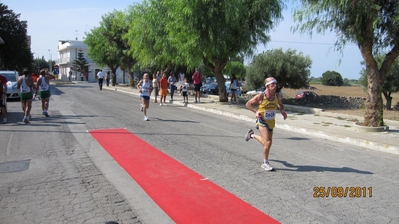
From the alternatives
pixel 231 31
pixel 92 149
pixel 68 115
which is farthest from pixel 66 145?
pixel 231 31

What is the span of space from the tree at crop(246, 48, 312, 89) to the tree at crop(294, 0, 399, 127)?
1314 cm

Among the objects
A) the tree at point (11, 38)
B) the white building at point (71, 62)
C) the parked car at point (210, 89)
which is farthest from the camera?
the white building at point (71, 62)

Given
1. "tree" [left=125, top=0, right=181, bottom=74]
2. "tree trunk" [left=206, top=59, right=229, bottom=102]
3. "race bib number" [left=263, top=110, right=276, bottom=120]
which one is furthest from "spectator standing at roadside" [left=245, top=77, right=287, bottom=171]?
"tree" [left=125, top=0, right=181, bottom=74]

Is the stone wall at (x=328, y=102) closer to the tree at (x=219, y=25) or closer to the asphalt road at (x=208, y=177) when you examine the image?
the tree at (x=219, y=25)

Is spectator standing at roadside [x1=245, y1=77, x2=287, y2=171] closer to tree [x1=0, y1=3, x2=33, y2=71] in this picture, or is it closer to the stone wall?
the stone wall

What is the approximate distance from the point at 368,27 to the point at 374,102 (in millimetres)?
2345

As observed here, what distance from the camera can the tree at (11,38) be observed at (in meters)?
43.2

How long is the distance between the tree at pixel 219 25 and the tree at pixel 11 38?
3268 centimetres

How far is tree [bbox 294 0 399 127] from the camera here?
10445 mm

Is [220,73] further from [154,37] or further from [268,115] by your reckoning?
[268,115]

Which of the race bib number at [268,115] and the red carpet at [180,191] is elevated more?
the race bib number at [268,115]

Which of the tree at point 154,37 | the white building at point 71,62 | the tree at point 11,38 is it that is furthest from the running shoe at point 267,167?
the white building at point 71,62

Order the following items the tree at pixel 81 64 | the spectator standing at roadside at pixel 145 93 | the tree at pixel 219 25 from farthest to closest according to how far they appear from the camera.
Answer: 1. the tree at pixel 81 64
2. the tree at pixel 219 25
3. the spectator standing at roadside at pixel 145 93

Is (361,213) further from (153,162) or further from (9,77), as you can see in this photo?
(9,77)
